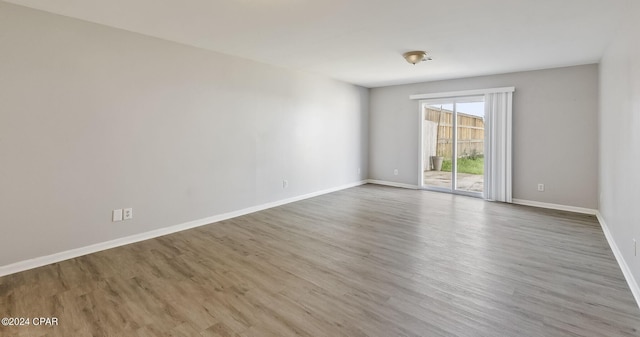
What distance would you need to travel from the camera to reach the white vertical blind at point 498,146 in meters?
5.15

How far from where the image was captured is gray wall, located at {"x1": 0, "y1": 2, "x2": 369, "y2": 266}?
2.61 m

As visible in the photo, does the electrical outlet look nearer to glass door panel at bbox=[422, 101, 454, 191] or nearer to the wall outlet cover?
the wall outlet cover

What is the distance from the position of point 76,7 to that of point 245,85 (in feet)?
6.74

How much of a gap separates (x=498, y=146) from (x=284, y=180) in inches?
148

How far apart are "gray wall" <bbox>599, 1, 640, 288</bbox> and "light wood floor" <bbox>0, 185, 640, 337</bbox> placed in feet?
1.09

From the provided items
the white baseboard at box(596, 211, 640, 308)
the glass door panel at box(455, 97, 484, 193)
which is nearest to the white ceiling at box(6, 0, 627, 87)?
the glass door panel at box(455, 97, 484, 193)

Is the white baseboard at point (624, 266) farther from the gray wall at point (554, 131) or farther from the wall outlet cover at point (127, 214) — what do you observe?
the wall outlet cover at point (127, 214)

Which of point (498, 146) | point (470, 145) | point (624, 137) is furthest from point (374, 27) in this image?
point (470, 145)

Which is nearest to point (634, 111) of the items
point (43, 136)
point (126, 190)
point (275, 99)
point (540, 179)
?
point (540, 179)

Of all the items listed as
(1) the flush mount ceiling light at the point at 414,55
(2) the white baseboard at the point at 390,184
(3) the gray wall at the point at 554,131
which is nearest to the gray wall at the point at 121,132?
(1) the flush mount ceiling light at the point at 414,55

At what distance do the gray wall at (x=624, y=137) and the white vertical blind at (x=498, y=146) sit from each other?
149cm

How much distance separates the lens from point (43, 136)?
2.71 metres

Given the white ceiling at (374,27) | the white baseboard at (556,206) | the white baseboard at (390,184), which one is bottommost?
the white baseboard at (556,206)

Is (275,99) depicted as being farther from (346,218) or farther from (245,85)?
(346,218)
